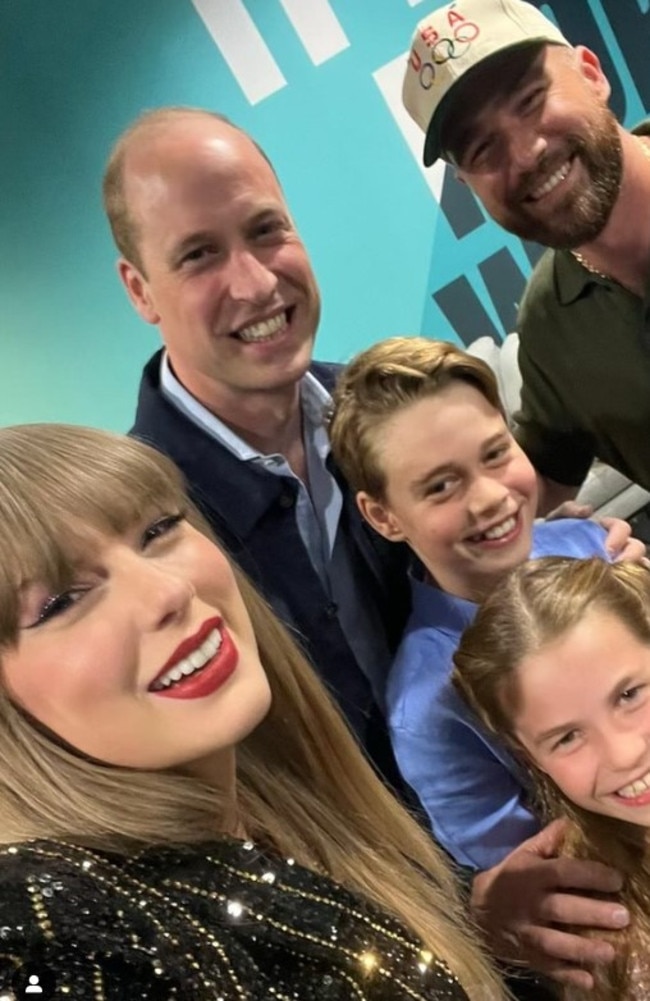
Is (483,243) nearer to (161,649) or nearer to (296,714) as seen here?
(296,714)

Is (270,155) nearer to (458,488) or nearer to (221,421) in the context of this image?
(221,421)

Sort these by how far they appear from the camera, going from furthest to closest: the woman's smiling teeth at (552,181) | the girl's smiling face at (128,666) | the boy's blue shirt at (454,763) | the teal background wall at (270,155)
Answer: the teal background wall at (270,155) → the woman's smiling teeth at (552,181) → the boy's blue shirt at (454,763) → the girl's smiling face at (128,666)

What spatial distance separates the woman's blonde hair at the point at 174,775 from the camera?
82 cm

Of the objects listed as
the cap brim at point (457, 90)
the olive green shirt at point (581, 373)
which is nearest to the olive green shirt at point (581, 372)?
the olive green shirt at point (581, 373)

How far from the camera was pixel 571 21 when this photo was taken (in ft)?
8.03

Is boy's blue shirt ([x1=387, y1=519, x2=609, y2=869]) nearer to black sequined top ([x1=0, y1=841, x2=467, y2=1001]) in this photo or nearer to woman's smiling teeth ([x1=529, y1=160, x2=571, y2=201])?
black sequined top ([x1=0, y1=841, x2=467, y2=1001])

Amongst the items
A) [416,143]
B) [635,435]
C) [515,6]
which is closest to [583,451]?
[635,435]

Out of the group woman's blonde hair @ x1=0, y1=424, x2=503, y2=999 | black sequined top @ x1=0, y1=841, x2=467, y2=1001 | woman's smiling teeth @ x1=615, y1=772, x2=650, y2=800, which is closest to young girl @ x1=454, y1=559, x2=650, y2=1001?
woman's smiling teeth @ x1=615, y1=772, x2=650, y2=800

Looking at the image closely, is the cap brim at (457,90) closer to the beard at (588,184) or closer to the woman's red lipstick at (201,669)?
the beard at (588,184)

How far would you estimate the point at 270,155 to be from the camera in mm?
2486

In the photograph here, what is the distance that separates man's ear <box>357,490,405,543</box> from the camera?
140 cm

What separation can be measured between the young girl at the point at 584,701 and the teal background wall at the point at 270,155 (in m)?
1.50

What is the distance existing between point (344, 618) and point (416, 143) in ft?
5.09

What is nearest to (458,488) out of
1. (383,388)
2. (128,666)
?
(383,388)
